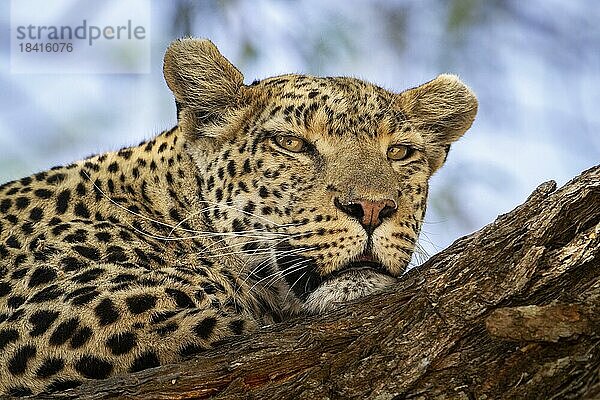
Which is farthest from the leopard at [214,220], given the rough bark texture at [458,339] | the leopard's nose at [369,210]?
the rough bark texture at [458,339]

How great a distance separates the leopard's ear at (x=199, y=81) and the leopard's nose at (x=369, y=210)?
53.2 inches

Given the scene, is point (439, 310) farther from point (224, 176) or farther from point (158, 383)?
point (224, 176)

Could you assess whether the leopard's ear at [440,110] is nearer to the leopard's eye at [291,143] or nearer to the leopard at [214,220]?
the leopard at [214,220]

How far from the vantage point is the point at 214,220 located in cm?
567

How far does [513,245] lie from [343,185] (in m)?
1.49

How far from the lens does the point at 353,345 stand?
3.95m

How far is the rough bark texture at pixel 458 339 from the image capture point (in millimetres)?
3527

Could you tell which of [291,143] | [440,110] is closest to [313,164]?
[291,143]

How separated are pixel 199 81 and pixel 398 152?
1375 mm

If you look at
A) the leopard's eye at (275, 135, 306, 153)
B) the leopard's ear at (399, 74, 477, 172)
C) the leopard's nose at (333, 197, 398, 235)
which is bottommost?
the leopard's nose at (333, 197, 398, 235)

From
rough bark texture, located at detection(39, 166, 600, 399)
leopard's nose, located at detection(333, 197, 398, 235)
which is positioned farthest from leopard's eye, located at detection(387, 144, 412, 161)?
rough bark texture, located at detection(39, 166, 600, 399)

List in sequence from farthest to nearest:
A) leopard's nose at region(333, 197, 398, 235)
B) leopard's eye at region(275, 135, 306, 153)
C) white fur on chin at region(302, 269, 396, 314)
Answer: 1. leopard's eye at region(275, 135, 306, 153)
2. leopard's nose at region(333, 197, 398, 235)
3. white fur on chin at region(302, 269, 396, 314)

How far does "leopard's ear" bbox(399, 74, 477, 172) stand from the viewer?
634cm

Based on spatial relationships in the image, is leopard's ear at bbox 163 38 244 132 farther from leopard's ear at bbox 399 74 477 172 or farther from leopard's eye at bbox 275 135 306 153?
leopard's ear at bbox 399 74 477 172
